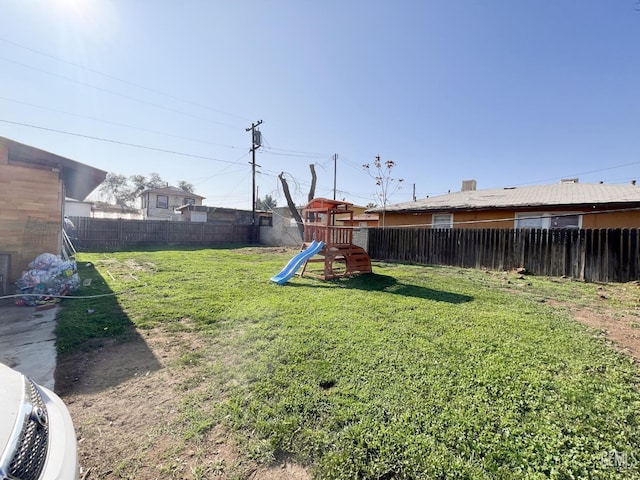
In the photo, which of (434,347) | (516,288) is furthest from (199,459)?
(516,288)

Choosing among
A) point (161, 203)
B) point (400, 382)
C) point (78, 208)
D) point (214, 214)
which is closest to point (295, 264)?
point (400, 382)

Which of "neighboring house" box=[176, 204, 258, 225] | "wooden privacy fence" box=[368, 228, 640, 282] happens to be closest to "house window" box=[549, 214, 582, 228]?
"wooden privacy fence" box=[368, 228, 640, 282]

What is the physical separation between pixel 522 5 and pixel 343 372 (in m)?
9.05

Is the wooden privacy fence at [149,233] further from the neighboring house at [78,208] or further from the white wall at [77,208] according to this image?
→ the white wall at [77,208]

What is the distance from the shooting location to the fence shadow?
524cm

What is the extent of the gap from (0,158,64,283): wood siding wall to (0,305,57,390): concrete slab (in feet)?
5.34

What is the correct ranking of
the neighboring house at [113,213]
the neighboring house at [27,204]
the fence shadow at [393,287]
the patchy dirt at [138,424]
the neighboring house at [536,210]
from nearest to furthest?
the patchy dirt at [138,424], the fence shadow at [393,287], the neighboring house at [27,204], the neighboring house at [536,210], the neighboring house at [113,213]

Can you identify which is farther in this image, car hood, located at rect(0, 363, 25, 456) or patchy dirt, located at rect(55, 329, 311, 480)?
patchy dirt, located at rect(55, 329, 311, 480)

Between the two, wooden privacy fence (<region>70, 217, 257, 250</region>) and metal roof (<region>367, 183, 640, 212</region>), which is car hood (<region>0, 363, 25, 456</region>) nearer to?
metal roof (<region>367, 183, 640, 212</region>)

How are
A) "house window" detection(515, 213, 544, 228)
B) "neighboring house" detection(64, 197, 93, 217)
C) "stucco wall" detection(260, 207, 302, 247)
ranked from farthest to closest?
"neighboring house" detection(64, 197, 93, 217) < "stucco wall" detection(260, 207, 302, 247) < "house window" detection(515, 213, 544, 228)

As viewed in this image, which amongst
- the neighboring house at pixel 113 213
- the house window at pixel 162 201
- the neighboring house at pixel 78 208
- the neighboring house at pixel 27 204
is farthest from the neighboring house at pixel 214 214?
the neighboring house at pixel 27 204

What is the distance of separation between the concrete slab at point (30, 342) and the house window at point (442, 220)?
12.8m

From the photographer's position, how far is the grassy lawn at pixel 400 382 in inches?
64.5

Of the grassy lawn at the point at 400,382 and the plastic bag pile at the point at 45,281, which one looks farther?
the plastic bag pile at the point at 45,281
